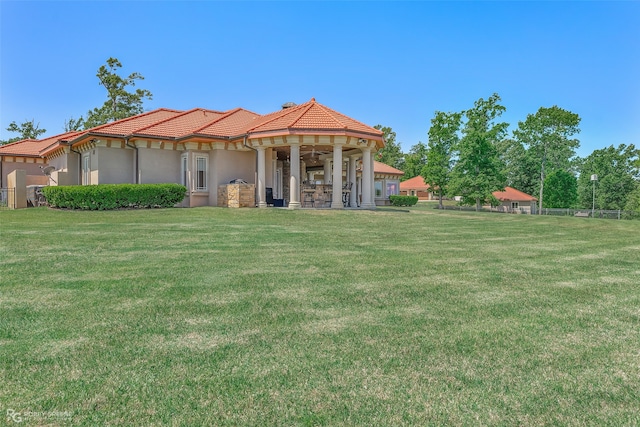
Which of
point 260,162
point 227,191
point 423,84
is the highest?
point 423,84

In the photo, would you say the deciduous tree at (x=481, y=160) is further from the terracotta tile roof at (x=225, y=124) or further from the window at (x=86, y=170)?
the window at (x=86, y=170)

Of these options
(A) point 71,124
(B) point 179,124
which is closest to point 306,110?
(B) point 179,124

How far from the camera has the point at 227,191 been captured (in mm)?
17469

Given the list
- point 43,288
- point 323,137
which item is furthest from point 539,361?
point 323,137

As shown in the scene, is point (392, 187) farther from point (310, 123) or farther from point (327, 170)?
point (310, 123)

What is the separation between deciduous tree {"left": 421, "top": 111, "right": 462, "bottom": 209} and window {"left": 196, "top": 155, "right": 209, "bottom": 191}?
2531 cm

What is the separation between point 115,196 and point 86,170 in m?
5.55

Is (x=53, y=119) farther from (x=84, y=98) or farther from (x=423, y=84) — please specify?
(x=423, y=84)

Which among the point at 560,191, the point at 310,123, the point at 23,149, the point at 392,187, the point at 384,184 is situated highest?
the point at 23,149

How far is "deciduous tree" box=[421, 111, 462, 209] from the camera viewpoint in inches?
1500

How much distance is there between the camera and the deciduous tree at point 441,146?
125ft

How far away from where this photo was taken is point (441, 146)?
3925cm

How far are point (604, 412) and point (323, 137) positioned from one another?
50.2ft

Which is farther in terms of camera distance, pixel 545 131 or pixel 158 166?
pixel 545 131
